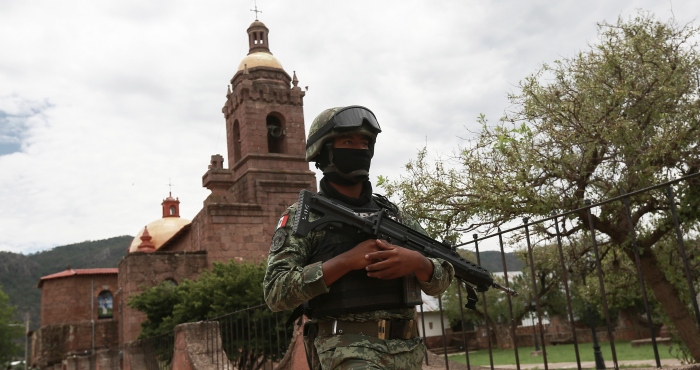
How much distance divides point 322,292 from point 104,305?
1508 inches

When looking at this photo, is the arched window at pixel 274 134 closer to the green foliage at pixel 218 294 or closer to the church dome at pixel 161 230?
the green foliage at pixel 218 294

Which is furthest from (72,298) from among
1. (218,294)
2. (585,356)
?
(585,356)

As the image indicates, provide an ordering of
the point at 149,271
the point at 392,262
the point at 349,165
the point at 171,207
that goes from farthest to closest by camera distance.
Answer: the point at 171,207, the point at 149,271, the point at 349,165, the point at 392,262

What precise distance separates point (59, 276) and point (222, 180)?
1577cm

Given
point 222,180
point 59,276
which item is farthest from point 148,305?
point 59,276

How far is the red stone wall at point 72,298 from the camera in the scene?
35.9 meters

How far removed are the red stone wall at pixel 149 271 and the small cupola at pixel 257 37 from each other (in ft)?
34.0

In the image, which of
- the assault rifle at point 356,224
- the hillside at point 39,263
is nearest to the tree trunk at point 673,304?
the assault rifle at point 356,224

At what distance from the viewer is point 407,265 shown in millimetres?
2758

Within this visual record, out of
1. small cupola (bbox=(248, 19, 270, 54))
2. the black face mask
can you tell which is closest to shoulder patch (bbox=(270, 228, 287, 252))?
the black face mask

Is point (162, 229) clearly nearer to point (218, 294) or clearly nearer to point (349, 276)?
point (218, 294)

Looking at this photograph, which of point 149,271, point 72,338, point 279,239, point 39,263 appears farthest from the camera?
point 39,263

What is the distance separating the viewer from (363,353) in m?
2.72

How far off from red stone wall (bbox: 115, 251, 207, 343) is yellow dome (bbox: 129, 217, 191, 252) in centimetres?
1273
